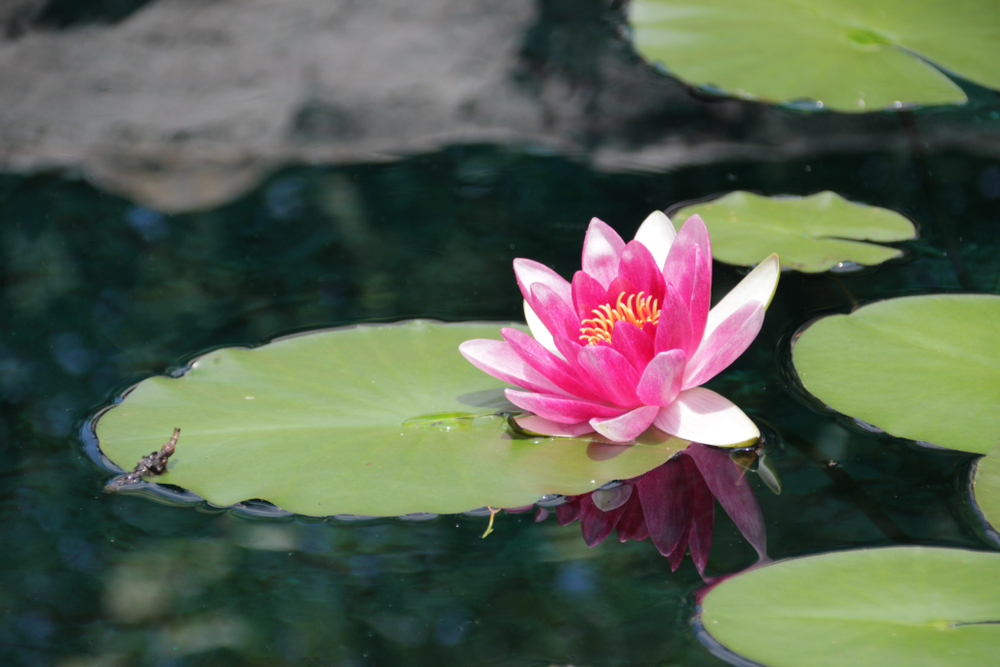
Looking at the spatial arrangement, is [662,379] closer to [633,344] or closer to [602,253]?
[633,344]

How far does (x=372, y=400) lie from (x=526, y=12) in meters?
2.46

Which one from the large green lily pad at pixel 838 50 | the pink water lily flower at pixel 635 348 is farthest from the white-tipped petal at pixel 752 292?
the large green lily pad at pixel 838 50

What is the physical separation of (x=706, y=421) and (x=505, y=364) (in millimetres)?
342

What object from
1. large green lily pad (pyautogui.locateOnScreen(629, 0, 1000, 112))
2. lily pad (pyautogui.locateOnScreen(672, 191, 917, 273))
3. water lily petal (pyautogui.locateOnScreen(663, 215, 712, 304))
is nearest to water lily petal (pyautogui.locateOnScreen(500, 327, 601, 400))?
water lily petal (pyautogui.locateOnScreen(663, 215, 712, 304))

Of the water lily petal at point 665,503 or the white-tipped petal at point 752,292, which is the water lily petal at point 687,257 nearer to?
the white-tipped petal at point 752,292

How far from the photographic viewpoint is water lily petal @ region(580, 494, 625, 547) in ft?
4.23

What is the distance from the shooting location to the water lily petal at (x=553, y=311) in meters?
1.36

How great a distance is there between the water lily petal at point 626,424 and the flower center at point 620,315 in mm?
135

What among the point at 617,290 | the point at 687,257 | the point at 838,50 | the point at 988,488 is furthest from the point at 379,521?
the point at 838,50

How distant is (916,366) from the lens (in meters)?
1.48

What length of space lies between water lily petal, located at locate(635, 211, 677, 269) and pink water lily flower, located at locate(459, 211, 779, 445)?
0.05m

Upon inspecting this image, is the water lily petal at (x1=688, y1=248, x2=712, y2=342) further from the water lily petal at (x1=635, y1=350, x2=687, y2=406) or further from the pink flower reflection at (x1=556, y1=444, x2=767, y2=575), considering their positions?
the pink flower reflection at (x1=556, y1=444, x2=767, y2=575)

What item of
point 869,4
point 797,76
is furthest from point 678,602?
point 869,4

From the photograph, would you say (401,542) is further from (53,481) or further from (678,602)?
(53,481)
